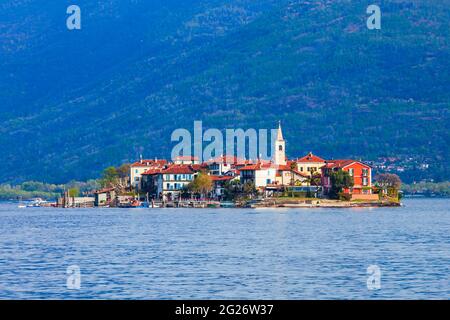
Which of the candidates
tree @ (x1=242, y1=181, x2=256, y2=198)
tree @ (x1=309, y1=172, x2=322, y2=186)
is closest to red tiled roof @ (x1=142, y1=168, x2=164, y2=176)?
tree @ (x1=242, y1=181, x2=256, y2=198)

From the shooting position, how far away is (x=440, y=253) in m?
48.2

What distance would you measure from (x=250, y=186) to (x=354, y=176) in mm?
10025

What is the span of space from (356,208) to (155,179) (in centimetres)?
2723

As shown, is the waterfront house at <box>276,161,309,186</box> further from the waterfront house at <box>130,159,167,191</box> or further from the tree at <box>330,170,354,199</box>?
the waterfront house at <box>130,159,167,191</box>

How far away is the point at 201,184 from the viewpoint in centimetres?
11888

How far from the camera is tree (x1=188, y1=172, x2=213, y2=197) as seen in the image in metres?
119

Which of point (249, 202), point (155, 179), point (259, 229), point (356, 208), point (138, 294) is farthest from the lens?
point (155, 179)

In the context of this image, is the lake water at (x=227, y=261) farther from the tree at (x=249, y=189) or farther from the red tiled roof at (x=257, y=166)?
the red tiled roof at (x=257, y=166)

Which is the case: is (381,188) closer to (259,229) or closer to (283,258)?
(259,229)

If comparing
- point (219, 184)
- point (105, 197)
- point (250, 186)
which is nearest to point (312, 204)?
point (250, 186)

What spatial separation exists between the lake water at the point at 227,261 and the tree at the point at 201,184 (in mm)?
46305

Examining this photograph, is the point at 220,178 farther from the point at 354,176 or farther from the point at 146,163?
the point at 146,163

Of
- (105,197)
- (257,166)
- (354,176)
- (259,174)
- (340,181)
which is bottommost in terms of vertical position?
(105,197)
